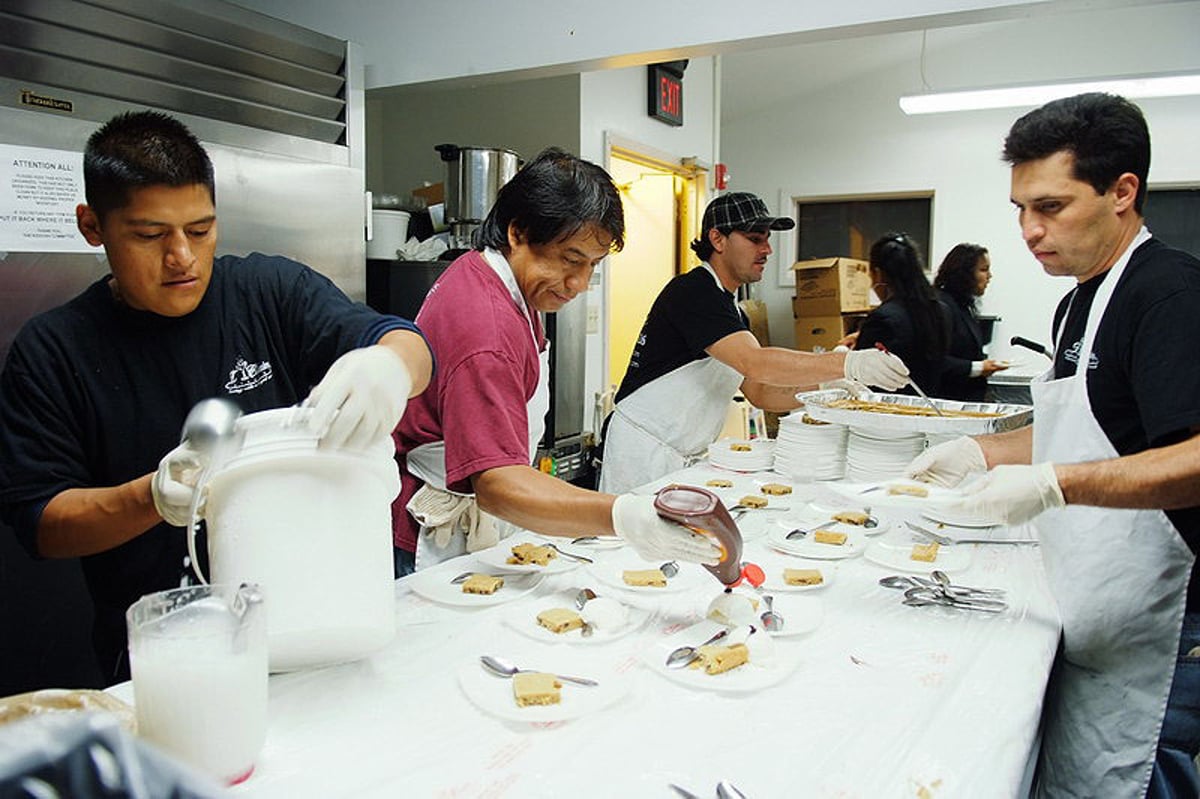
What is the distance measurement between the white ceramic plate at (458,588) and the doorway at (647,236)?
391 centimetres

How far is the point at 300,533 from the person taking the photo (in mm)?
1059

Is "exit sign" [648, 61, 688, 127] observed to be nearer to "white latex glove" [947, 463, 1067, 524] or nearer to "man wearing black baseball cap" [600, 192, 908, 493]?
"man wearing black baseball cap" [600, 192, 908, 493]

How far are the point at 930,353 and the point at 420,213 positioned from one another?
8.82 feet

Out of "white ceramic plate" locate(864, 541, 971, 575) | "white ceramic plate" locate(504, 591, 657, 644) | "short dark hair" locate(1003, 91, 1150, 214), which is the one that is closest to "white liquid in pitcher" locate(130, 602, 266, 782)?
"white ceramic plate" locate(504, 591, 657, 644)

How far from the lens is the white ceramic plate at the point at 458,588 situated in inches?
59.7

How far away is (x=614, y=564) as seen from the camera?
1.76 meters

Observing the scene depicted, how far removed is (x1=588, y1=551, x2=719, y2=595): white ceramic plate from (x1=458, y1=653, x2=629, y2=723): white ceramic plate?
331mm

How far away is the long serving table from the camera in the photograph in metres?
0.98

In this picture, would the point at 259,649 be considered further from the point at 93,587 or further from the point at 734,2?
the point at 734,2

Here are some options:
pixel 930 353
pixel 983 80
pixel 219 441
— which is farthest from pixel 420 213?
pixel 983 80

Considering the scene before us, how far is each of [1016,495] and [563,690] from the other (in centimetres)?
93

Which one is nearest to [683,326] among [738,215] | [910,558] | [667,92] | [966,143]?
[738,215]

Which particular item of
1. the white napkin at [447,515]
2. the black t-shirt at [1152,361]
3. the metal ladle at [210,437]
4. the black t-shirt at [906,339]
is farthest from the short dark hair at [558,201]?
the black t-shirt at [906,339]

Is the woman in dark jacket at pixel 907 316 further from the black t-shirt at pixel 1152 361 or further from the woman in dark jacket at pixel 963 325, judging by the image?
the black t-shirt at pixel 1152 361
